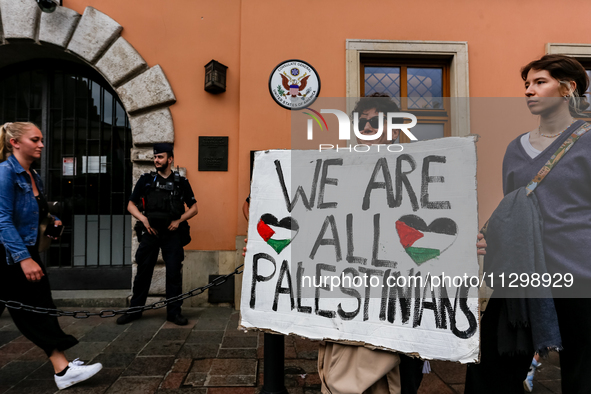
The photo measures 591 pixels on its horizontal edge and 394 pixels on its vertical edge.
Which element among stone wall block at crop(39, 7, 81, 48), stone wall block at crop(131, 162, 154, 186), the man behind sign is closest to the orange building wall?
stone wall block at crop(39, 7, 81, 48)

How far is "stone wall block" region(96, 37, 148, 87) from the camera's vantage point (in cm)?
470

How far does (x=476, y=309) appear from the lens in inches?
58.4

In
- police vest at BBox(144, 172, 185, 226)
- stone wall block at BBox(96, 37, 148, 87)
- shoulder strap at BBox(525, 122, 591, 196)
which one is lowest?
police vest at BBox(144, 172, 185, 226)

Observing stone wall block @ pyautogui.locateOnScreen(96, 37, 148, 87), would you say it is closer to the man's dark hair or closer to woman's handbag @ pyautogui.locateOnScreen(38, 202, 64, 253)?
woman's handbag @ pyautogui.locateOnScreen(38, 202, 64, 253)

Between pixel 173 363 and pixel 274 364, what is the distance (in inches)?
52.5

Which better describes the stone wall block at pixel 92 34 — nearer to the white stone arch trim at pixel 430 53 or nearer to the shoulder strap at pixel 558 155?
the white stone arch trim at pixel 430 53

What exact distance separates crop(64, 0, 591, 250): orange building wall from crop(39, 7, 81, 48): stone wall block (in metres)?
0.21

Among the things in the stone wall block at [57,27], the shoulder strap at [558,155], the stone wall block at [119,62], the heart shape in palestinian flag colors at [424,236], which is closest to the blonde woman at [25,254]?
the stone wall block at [119,62]

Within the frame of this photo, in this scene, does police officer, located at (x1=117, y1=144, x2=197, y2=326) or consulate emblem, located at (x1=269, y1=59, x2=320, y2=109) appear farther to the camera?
consulate emblem, located at (x1=269, y1=59, x2=320, y2=109)

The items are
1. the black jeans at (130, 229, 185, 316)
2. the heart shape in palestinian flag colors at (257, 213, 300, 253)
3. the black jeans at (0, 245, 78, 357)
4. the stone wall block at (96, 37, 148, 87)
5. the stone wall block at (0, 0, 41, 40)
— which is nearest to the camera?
the heart shape in palestinian flag colors at (257, 213, 300, 253)

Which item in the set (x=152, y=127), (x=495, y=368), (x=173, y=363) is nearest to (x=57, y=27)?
(x=152, y=127)

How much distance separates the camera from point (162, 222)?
3973mm

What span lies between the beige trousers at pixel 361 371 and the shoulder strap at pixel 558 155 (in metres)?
1.01

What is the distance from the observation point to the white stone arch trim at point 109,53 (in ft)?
15.1
